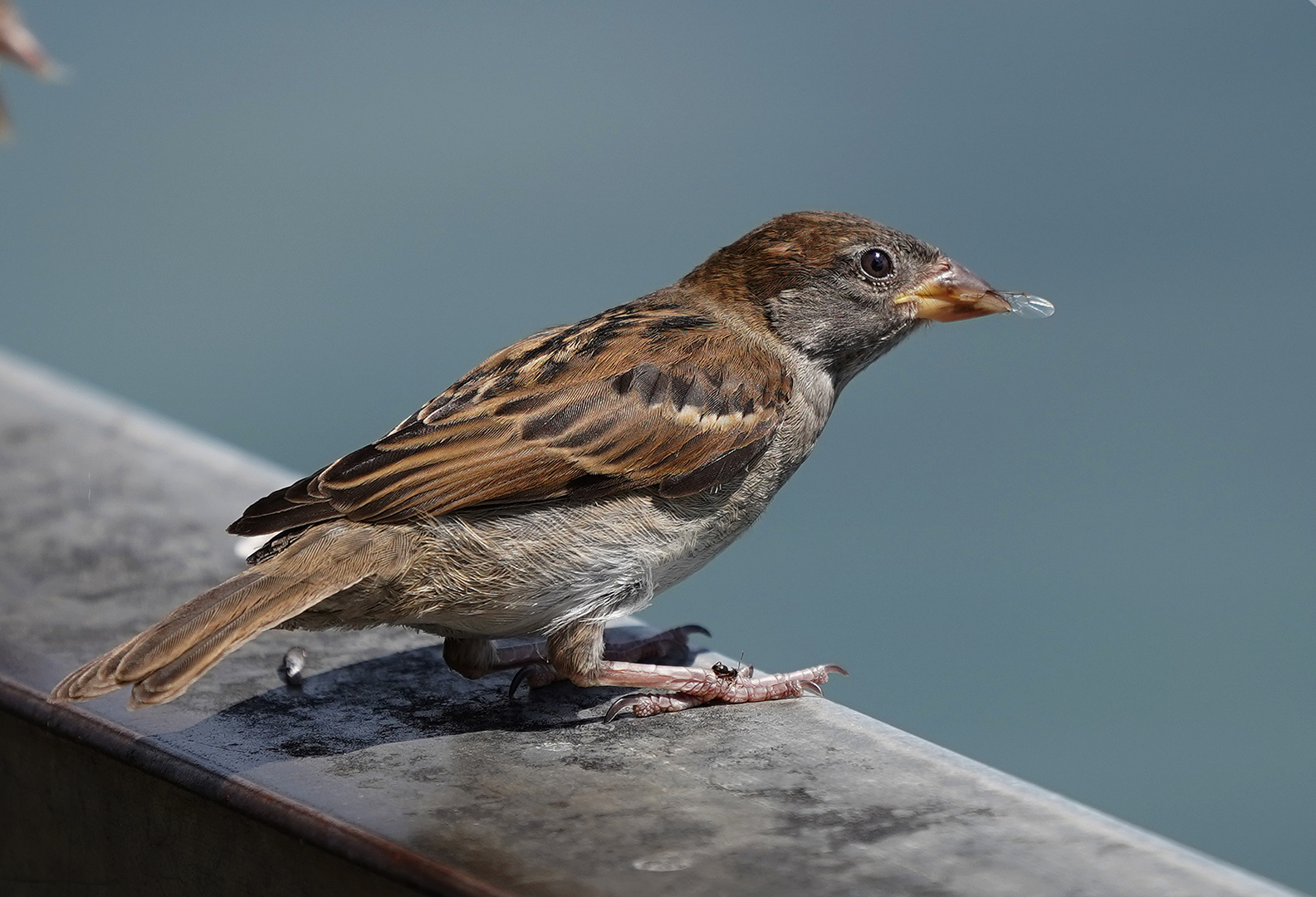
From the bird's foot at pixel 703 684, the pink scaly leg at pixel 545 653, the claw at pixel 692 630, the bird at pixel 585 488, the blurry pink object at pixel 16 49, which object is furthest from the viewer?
the claw at pixel 692 630

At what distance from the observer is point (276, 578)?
3512 millimetres

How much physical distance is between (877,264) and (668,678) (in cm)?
129

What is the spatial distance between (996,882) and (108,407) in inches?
154

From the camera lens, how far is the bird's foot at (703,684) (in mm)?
3861

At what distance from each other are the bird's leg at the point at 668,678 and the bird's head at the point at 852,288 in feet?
3.26

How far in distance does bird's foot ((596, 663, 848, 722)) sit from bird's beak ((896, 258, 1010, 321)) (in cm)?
111

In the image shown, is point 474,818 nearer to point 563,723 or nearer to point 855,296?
point 563,723

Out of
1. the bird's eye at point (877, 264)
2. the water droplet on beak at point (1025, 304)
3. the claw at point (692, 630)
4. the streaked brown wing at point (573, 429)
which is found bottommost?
the claw at point (692, 630)

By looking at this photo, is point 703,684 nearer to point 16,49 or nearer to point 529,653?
point 529,653

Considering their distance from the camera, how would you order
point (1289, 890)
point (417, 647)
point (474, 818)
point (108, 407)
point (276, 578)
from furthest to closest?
point (108, 407) → point (417, 647) → point (276, 578) → point (474, 818) → point (1289, 890)

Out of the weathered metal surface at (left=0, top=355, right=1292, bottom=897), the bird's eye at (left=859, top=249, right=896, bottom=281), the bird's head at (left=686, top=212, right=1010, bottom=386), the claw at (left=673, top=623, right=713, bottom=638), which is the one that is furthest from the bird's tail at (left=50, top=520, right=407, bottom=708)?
the bird's eye at (left=859, top=249, right=896, bottom=281)

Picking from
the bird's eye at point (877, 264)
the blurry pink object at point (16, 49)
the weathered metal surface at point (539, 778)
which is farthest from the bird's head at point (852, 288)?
the blurry pink object at point (16, 49)

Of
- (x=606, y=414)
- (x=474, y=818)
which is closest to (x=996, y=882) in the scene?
(x=474, y=818)

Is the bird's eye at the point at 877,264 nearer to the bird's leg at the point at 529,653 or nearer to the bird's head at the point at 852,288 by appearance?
the bird's head at the point at 852,288
